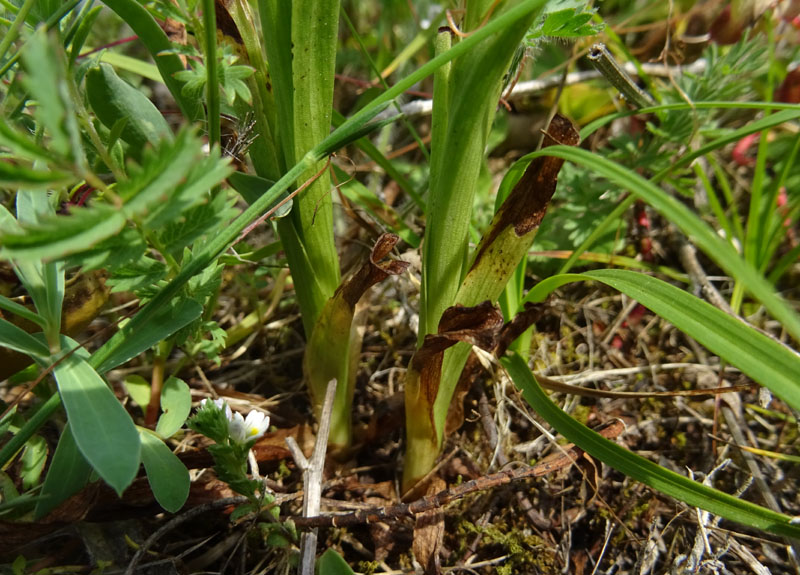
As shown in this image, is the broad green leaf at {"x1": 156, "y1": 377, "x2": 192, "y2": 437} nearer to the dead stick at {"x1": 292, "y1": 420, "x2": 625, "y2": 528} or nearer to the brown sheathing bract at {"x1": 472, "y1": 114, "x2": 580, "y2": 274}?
the dead stick at {"x1": 292, "y1": 420, "x2": 625, "y2": 528}

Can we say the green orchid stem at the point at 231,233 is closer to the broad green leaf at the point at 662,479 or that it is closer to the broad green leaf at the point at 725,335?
the broad green leaf at the point at 725,335

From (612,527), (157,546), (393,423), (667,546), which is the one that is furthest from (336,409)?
(667,546)

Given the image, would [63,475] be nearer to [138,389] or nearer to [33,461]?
[33,461]

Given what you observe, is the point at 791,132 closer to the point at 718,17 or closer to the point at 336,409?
the point at 718,17

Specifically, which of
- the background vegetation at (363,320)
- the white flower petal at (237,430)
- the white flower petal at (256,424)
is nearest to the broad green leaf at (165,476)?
the background vegetation at (363,320)

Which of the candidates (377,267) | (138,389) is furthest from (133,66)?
(377,267)

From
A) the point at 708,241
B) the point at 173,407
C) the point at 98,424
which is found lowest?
the point at 173,407
